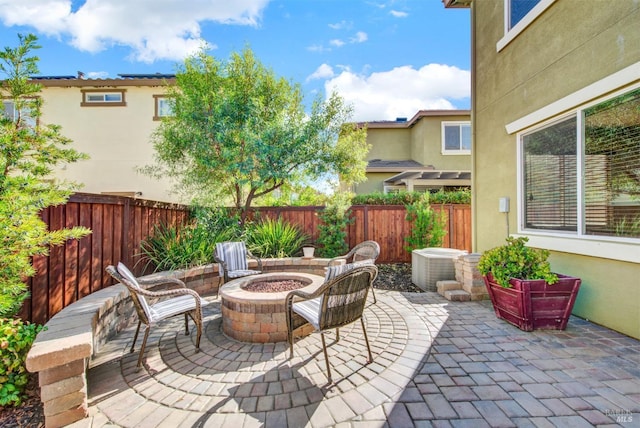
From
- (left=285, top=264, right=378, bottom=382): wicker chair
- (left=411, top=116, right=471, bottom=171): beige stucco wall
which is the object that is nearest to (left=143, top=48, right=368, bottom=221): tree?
(left=285, top=264, right=378, bottom=382): wicker chair

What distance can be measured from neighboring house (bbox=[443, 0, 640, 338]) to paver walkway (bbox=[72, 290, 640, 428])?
0.80m

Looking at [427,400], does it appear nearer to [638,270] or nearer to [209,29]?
[638,270]

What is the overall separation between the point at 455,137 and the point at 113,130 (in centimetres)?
1479

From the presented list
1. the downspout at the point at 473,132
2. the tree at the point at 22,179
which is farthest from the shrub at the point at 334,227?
the tree at the point at 22,179

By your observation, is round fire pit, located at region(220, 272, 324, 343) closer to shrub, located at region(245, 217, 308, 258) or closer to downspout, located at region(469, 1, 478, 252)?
shrub, located at region(245, 217, 308, 258)

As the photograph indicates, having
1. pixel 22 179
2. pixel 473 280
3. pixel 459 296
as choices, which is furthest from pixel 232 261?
pixel 473 280

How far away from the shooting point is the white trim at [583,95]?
3.00 m

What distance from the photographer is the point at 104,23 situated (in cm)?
711

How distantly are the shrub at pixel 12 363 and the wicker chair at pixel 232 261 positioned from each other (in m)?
2.66

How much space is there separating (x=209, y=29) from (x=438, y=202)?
7.73m

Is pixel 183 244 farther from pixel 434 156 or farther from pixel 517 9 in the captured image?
pixel 434 156

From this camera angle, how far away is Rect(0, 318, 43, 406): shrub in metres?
2.08

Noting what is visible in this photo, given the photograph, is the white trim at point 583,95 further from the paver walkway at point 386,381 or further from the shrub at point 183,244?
the shrub at point 183,244

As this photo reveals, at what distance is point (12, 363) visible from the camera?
2129 mm
